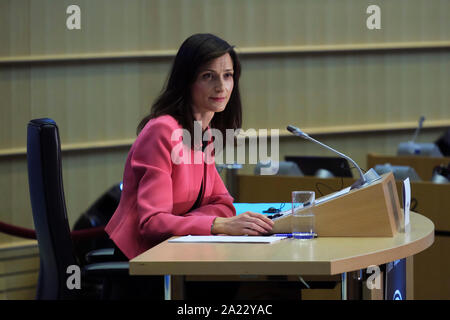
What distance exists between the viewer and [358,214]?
7.75ft

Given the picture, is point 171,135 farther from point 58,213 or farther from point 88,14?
point 88,14

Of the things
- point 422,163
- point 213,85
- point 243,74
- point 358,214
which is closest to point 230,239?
point 358,214

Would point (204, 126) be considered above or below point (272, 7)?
below

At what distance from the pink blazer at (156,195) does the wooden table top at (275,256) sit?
123 millimetres

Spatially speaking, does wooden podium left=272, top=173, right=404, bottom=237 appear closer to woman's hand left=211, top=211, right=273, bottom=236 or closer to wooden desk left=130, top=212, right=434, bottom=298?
wooden desk left=130, top=212, right=434, bottom=298

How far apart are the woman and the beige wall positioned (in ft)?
10.7

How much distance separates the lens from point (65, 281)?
2.52 metres

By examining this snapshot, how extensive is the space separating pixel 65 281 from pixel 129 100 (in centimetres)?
395

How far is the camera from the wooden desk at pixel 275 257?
198 cm

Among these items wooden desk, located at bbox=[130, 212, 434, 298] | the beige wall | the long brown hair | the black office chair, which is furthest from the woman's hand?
the beige wall

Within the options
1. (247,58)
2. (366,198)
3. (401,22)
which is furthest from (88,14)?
(366,198)

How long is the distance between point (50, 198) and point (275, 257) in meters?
0.82

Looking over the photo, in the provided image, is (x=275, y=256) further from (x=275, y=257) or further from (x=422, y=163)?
(x=422, y=163)

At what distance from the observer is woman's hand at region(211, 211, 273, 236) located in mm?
2391
